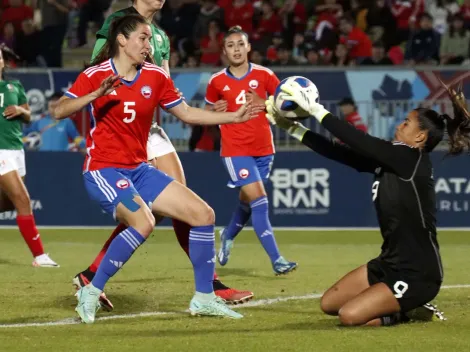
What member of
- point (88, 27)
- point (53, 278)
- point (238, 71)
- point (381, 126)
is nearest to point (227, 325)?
point (53, 278)

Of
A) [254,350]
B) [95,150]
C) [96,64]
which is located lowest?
[254,350]

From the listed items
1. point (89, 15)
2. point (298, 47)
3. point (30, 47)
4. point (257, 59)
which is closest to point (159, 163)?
point (257, 59)

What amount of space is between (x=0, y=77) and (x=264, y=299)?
14.5 ft

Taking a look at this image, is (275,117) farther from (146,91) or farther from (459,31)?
(459,31)

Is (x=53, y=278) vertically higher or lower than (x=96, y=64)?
lower

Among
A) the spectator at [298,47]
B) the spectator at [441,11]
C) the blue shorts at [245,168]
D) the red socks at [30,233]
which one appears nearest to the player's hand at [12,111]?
the red socks at [30,233]

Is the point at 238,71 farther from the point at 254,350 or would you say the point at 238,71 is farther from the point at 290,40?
the point at 290,40

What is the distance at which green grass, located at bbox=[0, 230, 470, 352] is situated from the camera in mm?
6801

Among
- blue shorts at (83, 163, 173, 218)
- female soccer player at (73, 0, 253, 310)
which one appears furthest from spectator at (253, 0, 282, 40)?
blue shorts at (83, 163, 173, 218)

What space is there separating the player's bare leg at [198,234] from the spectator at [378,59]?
11029 millimetres

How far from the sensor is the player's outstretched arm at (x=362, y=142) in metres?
7.30

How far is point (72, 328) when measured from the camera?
293 inches

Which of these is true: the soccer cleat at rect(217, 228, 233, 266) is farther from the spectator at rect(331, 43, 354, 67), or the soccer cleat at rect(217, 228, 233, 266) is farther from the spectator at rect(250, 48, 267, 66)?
the spectator at rect(331, 43, 354, 67)

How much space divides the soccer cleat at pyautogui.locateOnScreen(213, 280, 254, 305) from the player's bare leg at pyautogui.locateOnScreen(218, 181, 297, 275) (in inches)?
76.3
